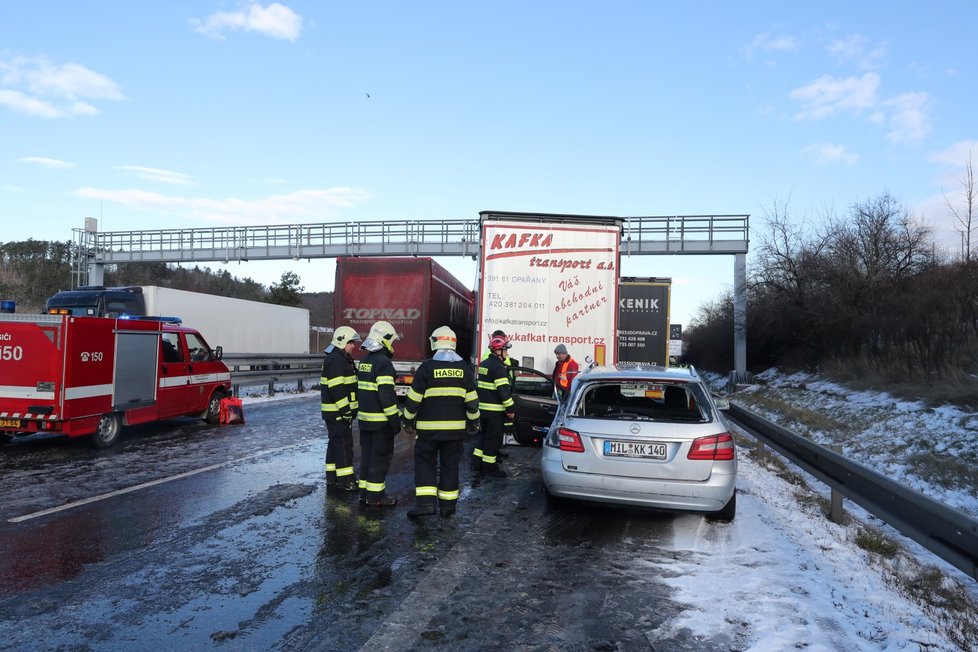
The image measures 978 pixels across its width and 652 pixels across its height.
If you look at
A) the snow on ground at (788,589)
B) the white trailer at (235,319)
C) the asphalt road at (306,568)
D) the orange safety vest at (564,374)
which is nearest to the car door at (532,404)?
the orange safety vest at (564,374)

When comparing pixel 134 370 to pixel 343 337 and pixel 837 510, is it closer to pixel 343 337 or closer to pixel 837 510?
pixel 343 337

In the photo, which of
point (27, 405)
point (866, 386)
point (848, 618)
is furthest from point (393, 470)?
point (866, 386)

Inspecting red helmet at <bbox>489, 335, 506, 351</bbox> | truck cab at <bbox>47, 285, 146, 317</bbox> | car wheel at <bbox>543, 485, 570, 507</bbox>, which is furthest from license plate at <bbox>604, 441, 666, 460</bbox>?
truck cab at <bbox>47, 285, 146, 317</bbox>

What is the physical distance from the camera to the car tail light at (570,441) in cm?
605

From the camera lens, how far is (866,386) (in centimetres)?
2041

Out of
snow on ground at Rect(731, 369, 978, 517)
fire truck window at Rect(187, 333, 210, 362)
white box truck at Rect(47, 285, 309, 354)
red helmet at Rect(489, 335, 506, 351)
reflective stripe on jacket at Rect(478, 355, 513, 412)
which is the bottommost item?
snow on ground at Rect(731, 369, 978, 517)

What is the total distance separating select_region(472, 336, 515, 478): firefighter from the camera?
8.62 metres

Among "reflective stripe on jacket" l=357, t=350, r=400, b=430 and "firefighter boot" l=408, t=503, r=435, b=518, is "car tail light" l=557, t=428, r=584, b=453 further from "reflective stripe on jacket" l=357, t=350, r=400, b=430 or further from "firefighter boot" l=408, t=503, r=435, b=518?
"reflective stripe on jacket" l=357, t=350, r=400, b=430

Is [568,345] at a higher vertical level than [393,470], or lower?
higher

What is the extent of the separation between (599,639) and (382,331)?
3773 mm

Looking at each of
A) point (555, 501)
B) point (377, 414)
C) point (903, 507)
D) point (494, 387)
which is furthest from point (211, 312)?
point (903, 507)

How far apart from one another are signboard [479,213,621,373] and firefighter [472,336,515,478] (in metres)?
2.91

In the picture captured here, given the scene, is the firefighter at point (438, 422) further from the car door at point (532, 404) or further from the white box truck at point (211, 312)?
the white box truck at point (211, 312)

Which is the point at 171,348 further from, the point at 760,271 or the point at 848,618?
the point at 760,271
